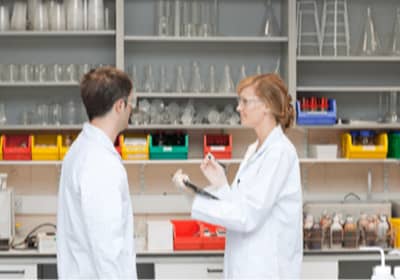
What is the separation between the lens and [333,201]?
4.57m

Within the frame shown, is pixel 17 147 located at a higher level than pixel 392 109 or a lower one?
lower

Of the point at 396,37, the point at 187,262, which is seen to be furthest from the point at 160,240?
the point at 396,37

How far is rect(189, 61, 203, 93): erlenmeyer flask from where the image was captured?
4.36 metres

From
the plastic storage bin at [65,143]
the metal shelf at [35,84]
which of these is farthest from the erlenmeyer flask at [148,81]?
the plastic storage bin at [65,143]

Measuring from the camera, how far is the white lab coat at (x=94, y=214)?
84.9 inches

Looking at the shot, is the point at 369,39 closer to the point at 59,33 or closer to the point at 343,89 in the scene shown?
the point at 343,89

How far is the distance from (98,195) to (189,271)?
1873mm

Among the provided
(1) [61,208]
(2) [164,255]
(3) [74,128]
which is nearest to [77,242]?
(1) [61,208]

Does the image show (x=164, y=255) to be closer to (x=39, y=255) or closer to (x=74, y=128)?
(x=39, y=255)

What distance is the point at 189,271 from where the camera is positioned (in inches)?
154

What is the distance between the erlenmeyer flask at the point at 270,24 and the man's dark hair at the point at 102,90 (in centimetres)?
234

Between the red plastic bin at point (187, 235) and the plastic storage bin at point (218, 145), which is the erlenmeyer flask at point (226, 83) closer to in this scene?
the plastic storage bin at point (218, 145)

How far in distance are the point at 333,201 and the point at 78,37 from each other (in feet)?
6.57

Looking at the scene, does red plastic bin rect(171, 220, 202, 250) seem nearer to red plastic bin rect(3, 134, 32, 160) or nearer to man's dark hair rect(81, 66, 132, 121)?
red plastic bin rect(3, 134, 32, 160)
